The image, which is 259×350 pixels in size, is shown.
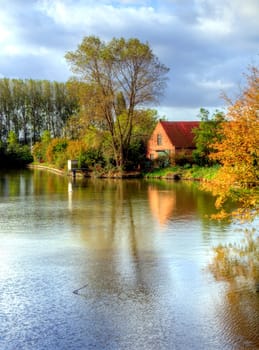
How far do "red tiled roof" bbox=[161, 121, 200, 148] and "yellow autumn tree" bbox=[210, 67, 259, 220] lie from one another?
1579 inches

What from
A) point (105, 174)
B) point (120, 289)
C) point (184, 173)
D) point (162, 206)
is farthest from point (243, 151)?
point (105, 174)

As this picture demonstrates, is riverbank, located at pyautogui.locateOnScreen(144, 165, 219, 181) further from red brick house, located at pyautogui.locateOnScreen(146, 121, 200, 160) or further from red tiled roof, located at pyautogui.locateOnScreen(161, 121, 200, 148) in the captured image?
red tiled roof, located at pyautogui.locateOnScreen(161, 121, 200, 148)

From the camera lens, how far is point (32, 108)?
8581 centimetres

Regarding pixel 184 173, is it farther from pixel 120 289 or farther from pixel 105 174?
pixel 120 289

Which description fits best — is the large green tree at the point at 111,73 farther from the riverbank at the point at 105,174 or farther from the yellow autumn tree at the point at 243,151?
the yellow autumn tree at the point at 243,151

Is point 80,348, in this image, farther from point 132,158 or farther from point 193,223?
point 132,158

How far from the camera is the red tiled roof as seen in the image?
51.4 meters

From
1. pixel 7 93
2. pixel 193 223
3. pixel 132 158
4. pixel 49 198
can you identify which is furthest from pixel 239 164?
pixel 7 93

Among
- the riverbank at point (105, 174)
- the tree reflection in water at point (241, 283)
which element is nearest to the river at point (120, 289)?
the tree reflection in water at point (241, 283)

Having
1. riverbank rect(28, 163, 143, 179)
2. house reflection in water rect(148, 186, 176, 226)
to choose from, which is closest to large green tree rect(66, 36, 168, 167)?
riverbank rect(28, 163, 143, 179)

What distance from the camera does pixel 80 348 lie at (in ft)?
20.0

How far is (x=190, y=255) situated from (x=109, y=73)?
3465cm

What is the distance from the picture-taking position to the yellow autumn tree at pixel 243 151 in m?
10.6

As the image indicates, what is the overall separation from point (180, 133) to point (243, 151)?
4252 centimetres
